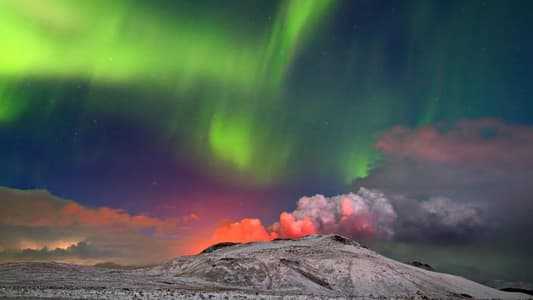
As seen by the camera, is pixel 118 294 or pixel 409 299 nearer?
pixel 118 294

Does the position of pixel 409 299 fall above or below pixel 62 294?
above

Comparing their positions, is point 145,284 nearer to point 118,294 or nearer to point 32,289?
point 118,294

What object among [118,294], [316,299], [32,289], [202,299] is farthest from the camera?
[316,299]

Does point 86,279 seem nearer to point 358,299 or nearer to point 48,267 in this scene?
point 48,267

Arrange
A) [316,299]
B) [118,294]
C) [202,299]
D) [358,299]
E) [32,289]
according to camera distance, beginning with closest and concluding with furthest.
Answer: [32,289]
[118,294]
[202,299]
[316,299]
[358,299]

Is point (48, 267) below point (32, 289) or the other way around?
the other way around

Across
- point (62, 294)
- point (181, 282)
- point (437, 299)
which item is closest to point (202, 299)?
point (62, 294)

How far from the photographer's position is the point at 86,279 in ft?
536

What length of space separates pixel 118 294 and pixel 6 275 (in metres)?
53.7

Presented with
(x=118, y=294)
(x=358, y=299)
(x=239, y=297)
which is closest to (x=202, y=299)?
(x=239, y=297)

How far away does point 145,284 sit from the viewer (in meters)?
161

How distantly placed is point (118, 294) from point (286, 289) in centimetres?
8433

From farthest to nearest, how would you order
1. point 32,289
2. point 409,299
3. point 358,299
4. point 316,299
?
1. point 409,299
2. point 358,299
3. point 316,299
4. point 32,289

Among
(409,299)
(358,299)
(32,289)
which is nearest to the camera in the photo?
(32,289)
